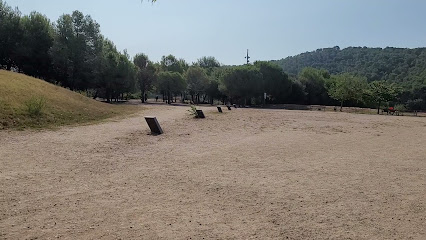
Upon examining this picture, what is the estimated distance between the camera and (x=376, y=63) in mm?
120812

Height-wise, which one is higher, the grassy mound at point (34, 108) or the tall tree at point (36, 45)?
the tall tree at point (36, 45)

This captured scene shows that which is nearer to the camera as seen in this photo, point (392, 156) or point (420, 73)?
point (392, 156)

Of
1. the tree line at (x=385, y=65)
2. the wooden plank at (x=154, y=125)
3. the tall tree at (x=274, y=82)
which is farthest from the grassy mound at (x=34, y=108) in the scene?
the tree line at (x=385, y=65)

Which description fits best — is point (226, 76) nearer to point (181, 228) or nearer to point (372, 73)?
point (181, 228)

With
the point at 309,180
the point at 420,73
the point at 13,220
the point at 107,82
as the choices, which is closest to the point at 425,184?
the point at 309,180

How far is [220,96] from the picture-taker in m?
74.2

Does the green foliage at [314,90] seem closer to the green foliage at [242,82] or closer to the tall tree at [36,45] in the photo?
the green foliage at [242,82]

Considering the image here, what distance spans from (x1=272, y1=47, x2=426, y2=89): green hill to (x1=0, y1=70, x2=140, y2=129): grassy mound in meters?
77.9

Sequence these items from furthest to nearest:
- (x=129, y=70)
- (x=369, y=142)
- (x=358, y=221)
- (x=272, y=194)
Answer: (x=129, y=70) < (x=369, y=142) < (x=272, y=194) < (x=358, y=221)

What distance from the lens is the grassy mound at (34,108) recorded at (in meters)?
14.1

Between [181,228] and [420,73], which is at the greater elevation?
[420,73]

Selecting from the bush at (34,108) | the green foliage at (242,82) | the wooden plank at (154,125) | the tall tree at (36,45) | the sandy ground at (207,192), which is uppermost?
the tall tree at (36,45)

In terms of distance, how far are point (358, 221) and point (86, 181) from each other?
436cm

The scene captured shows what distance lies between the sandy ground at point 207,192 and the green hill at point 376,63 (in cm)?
8088
